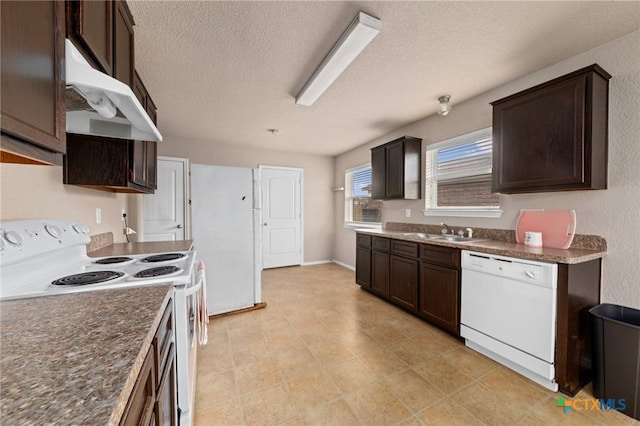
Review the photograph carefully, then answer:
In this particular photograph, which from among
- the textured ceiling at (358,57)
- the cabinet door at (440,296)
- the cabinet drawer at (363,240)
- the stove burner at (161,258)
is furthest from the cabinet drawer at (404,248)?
the stove burner at (161,258)

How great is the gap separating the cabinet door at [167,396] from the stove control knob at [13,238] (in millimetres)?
724

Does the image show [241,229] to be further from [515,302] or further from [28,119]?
[515,302]

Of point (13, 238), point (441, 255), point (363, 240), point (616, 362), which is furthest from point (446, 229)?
point (13, 238)

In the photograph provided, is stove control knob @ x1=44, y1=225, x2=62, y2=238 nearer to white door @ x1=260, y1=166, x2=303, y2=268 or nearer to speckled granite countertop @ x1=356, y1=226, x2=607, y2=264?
speckled granite countertop @ x1=356, y1=226, x2=607, y2=264

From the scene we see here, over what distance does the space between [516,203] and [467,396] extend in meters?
1.73

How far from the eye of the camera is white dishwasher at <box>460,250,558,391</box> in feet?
5.55

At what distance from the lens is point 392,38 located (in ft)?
5.85

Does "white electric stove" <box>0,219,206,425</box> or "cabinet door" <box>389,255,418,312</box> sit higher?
"white electric stove" <box>0,219,206,425</box>

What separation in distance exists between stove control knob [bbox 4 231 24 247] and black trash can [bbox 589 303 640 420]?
3.06m

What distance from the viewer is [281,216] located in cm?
516

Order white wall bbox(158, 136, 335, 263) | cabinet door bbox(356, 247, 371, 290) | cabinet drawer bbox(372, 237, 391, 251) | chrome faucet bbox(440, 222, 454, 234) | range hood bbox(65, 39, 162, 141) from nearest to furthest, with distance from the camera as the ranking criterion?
range hood bbox(65, 39, 162, 141)
chrome faucet bbox(440, 222, 454, 234)
cabinet drawer bbox(372, 237, 391, 251)
cabinet door bbox(356, 247, 371, 290)
white wall bbox(158, 136, 335, 263)

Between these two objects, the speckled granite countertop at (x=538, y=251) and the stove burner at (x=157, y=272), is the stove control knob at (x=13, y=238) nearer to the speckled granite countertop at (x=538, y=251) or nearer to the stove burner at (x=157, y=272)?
the stove burner at (x=157, y=272)

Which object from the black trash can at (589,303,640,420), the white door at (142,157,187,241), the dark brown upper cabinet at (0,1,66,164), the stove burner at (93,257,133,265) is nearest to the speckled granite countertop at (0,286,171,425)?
the dark brown upper cabinet at (0,1,66,164)

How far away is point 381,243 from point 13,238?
3.04 metres
